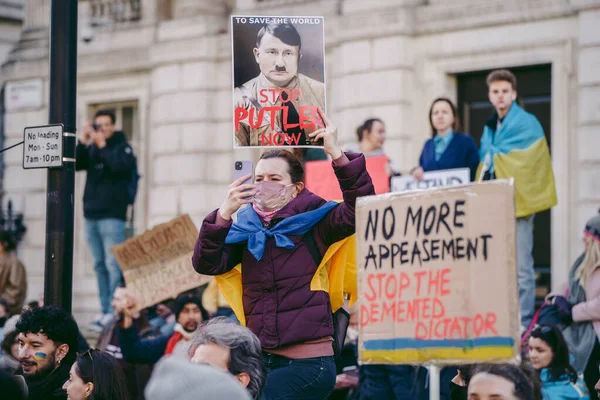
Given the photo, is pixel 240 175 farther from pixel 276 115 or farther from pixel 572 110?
pixel 572 110

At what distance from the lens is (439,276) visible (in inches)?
165

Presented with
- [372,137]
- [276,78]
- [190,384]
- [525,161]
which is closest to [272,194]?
[276,78]

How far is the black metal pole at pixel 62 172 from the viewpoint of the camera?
6.57 meters

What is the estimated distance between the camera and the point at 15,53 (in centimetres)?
1633

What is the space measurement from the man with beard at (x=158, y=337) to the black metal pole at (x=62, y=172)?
1.87 m

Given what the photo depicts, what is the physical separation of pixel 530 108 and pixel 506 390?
7.71 metres

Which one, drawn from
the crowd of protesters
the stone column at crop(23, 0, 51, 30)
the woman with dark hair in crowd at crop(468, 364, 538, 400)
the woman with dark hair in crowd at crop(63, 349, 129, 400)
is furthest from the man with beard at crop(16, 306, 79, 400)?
A: the stone column at crop(23, 0, 51, 30)

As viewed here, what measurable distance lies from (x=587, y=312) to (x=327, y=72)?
5784 millimetres

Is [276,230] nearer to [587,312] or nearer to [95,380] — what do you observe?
[95,380]

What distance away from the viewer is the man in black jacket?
1074 centimetres

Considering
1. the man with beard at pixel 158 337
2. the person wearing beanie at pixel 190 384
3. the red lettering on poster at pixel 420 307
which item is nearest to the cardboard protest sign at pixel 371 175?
the man with beard at pixel 158 337

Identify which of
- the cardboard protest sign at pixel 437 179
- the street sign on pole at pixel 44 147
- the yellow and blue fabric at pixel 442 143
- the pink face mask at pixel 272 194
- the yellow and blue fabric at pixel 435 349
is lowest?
the yellow and blue fabric at pixel 435 349

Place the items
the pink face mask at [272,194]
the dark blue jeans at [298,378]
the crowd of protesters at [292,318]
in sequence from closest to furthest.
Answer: the crowd of protesters at [292,318] → the dark blue jeans at [298,378] → the pink face mask at [272,194]

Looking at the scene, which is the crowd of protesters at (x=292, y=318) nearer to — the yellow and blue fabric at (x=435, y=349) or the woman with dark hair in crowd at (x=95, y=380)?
the woman with dark hair in crowd at (x=95, y=380)
